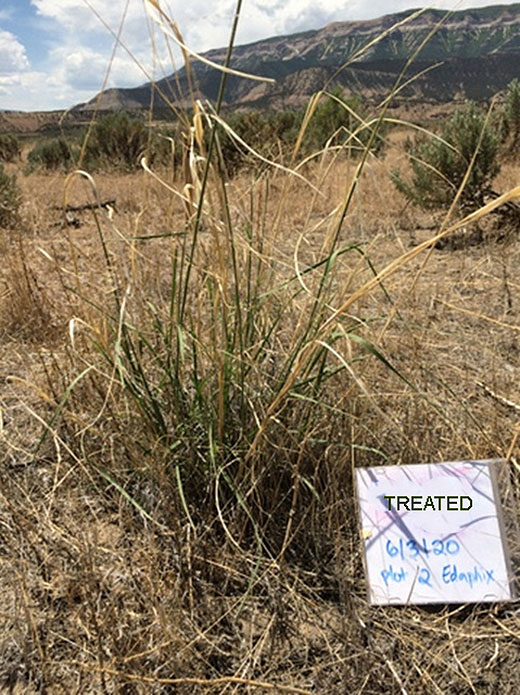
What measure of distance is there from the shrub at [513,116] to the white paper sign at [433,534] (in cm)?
488

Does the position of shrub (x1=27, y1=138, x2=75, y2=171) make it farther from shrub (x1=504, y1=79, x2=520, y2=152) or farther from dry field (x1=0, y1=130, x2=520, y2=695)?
dry field (x1=0, y1=130, x2=520, y2=695)

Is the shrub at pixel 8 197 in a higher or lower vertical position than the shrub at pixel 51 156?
lower

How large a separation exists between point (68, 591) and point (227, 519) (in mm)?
326

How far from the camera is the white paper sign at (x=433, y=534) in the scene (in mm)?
1070

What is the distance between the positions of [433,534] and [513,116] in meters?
5.27

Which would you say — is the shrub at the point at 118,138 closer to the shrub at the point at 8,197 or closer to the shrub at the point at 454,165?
the shrub at the point at 8,197

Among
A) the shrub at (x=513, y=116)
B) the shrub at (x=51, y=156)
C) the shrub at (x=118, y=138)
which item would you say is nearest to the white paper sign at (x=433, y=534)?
the shrub at (x=513, y=116)

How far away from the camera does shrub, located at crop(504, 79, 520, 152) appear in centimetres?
529

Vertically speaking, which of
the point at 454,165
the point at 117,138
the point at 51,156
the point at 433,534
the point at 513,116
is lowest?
the point at 433,534

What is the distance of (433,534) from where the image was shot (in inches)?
43.8

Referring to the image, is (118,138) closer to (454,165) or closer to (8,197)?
(8,197)

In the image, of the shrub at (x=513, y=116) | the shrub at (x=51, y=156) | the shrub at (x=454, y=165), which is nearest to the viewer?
the shrub at (x=454, y=165)

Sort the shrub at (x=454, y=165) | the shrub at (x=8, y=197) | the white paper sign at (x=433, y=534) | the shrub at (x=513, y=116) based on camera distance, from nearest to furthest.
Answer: the white paper sign at (x=433, y=534) → the shrub at (x=454, y=165) → the shrub at (x=8, y=197) → the shrub at (x=513, y=116)

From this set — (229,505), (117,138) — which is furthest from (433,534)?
(117,138)
